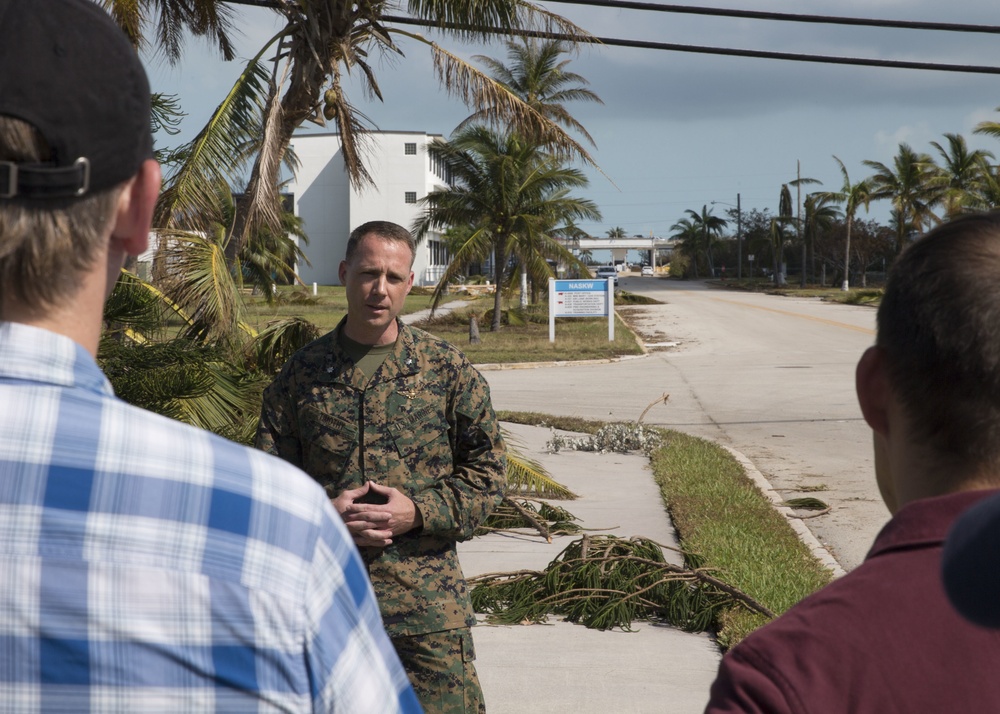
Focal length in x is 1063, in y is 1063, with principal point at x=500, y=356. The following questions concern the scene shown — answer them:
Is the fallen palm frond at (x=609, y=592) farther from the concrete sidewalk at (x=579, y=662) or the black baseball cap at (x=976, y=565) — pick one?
the black baseball cap at (x=976, y=565)

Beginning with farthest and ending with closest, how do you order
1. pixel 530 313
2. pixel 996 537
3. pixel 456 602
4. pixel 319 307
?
pixel 319 307 → pixel 530 313 → pixel 456 602 → pixel 996 537

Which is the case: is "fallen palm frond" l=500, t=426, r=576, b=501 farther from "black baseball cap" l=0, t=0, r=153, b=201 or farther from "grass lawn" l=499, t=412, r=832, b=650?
"black baseball cap" l=0, t=0, r=153, b=201

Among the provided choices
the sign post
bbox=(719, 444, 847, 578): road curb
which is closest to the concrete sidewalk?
bbox=(719, 444, 847, 578): road curb

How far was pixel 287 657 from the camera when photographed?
3.47ft

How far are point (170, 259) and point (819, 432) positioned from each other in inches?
356

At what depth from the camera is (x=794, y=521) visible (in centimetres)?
860

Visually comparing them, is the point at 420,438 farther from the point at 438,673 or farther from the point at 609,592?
the point at 609,592

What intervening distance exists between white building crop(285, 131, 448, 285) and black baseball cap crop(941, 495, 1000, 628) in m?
70.7

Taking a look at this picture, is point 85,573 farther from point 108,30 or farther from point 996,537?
point 996,537

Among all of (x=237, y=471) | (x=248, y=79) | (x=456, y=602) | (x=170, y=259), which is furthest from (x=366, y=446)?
(x=248, y=79)

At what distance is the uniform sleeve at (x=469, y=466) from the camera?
3412mm

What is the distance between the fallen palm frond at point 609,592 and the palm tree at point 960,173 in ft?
160

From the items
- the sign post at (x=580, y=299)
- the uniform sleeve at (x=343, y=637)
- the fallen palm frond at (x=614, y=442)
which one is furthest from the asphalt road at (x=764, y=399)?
the uniform sleeve at (x=343, y=637)

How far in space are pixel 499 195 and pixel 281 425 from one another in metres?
27.0
